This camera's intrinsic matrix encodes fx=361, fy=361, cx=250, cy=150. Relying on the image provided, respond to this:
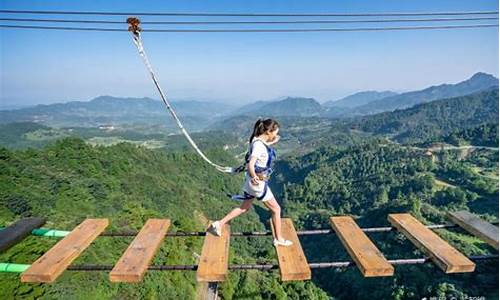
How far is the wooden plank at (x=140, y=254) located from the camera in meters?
3.05

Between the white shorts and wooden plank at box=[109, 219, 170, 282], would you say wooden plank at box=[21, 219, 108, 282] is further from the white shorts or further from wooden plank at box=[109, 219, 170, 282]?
the white shorts

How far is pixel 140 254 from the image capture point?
11.1 feet

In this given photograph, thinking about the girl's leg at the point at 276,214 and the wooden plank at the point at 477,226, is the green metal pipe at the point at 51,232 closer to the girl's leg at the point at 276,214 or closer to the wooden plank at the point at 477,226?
the girl's leg at the point at 276,214

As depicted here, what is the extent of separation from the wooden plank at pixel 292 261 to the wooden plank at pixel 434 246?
1209mm

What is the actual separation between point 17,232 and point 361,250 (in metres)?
3.47

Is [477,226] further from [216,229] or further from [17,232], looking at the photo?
[17,232]

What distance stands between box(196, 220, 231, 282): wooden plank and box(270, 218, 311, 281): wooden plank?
51 centimetres

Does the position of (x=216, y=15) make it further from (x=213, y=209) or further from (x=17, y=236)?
(x=213, y=209)

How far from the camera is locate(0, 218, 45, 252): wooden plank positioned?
136 inches

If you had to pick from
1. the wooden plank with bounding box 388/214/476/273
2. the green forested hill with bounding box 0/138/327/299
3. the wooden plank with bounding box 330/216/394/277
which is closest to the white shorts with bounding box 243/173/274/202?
the wooden plank with bounding box 330/216/394/277

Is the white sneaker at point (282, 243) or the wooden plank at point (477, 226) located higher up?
the wooden plank at point (477, 226)

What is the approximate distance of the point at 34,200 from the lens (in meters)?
A: 44.3

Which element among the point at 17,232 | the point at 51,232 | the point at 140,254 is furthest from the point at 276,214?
the point at 17,232

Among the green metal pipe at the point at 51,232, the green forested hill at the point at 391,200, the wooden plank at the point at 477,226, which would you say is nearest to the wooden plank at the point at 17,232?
the green metal pipe at the point at 51,232
